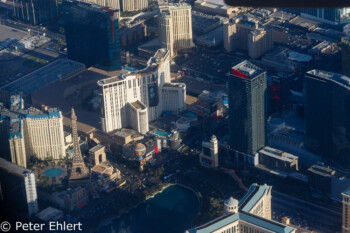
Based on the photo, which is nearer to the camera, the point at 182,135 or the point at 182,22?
the point at 182,135

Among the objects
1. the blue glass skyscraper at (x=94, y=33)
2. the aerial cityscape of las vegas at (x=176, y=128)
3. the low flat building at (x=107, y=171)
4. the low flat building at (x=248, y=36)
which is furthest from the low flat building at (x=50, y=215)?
the low flat building at (x=248, y=36)

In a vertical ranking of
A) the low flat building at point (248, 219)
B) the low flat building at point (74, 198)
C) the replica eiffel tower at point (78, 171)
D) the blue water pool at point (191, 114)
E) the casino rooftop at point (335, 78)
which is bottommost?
the low flat building at point (74, 198)

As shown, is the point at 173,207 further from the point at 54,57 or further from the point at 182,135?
the point at 54,57

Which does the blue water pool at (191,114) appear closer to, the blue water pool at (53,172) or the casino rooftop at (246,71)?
the casino rooftop at (246,71)

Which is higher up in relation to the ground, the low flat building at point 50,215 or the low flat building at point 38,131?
the low flat building at point 38,131

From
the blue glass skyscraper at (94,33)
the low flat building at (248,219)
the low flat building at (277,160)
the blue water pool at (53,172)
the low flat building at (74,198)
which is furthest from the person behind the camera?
the blue glass skyscraper at (94,33)

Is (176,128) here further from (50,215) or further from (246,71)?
(50,215)

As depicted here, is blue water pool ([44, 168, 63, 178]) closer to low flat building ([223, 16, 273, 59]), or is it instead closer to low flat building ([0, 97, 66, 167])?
low flat building ([0, 97, 66, 167])

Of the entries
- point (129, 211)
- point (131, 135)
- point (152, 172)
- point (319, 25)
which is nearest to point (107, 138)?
Answer: point (131, 135)
